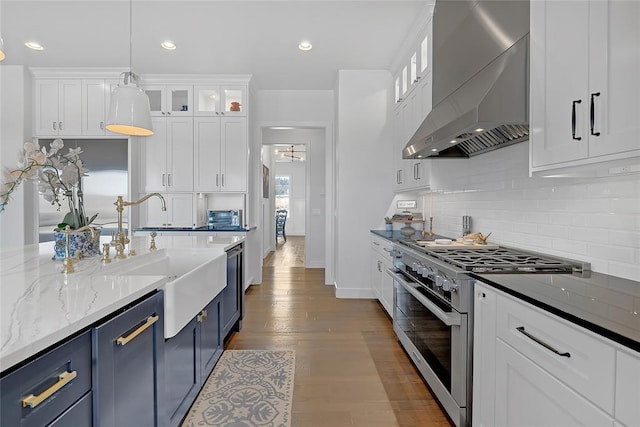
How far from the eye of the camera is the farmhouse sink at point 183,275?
147cm

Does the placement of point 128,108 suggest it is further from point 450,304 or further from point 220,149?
point 450,304

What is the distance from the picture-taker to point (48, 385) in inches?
31.9

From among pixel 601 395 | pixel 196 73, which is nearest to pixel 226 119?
pixel 196 73

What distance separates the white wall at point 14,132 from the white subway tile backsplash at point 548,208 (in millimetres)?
5218

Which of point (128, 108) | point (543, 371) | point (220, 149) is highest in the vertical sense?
point (220, 149)

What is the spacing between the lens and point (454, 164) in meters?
3.05

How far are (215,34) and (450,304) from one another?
3.46m

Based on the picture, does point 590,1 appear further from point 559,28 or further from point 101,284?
point 101,284

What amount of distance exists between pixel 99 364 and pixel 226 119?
166 inches

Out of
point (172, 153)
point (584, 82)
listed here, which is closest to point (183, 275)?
point (584, 82)

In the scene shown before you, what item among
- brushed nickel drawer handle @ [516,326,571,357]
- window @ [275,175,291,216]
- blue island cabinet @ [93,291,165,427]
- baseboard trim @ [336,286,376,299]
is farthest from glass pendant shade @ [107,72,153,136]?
window @ [275,175,291,216]

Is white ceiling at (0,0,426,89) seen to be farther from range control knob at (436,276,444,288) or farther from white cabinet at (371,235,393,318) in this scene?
range control knob at (436,276,444,288)

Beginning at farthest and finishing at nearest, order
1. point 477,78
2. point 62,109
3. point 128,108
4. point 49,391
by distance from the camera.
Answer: point 62,109 → point 128,108 → point 477,78 → point 49,391

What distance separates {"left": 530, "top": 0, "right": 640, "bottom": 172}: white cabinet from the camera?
111 cm
